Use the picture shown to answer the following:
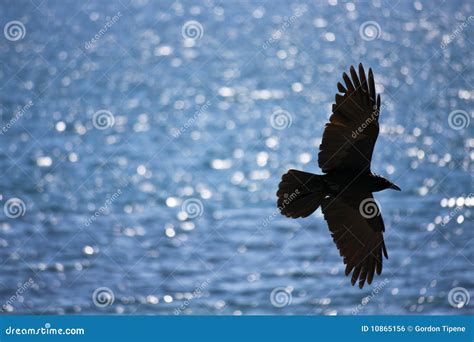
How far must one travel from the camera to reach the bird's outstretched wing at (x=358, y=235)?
663cm

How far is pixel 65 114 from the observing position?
1409 cm

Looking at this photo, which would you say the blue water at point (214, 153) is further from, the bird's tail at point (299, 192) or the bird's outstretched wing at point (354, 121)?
the bird's outstretched wing at point (354, 121)

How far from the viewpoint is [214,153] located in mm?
13078

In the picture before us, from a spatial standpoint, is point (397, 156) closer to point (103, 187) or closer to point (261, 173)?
point (261, 173)

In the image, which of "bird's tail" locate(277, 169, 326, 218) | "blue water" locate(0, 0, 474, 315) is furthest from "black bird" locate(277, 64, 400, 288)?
"blue water" locate(0, 0, 474, 315)

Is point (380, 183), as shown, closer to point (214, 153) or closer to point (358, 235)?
point (358, 235)

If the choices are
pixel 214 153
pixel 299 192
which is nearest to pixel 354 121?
pixel 299 192

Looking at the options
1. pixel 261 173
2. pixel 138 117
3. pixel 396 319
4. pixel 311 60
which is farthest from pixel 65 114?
pixel 396 319

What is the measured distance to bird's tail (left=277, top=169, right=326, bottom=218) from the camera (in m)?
6.33

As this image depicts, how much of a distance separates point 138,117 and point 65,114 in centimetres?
114

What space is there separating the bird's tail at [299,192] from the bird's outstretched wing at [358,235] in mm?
179

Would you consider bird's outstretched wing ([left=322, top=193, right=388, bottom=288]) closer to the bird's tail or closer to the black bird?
the black bird

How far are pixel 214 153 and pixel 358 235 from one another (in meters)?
6.56

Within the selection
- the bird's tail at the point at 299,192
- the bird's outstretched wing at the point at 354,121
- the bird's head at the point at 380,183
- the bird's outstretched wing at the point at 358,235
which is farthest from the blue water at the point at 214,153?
the bird's outstretched wing at the point at 354,121
